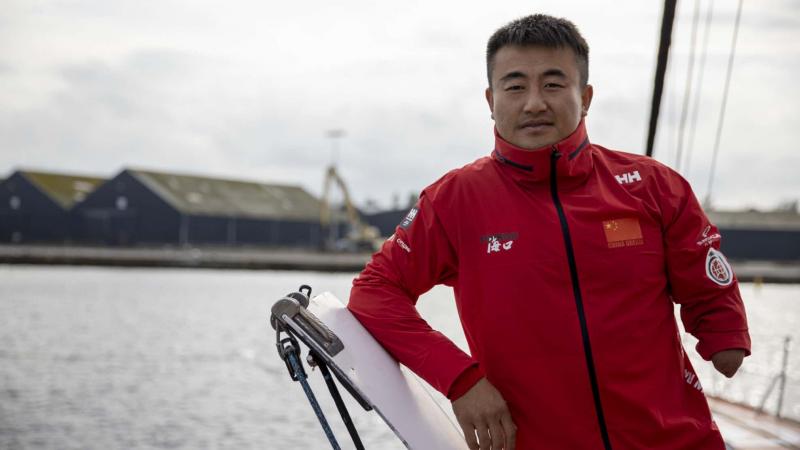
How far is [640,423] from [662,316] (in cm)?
26

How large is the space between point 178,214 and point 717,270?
6989 centimetres

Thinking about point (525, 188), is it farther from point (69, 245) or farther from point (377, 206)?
point (377, 206)

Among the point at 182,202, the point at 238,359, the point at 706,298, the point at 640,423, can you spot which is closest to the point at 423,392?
the point at 640,423

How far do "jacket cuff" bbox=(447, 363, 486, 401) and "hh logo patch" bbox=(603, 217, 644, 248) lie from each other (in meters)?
0.45

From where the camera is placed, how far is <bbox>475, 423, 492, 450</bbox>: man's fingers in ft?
6.64

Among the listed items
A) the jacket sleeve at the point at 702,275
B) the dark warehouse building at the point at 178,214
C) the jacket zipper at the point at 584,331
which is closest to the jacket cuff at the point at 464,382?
the jacket zipper at the point at 584,331

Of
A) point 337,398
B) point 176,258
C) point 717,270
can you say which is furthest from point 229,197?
point 717,270

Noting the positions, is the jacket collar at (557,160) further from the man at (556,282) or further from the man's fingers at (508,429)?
the man's fingers at (508,429)

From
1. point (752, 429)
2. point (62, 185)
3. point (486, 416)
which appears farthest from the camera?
point (62, 185)

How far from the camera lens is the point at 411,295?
7.34ft

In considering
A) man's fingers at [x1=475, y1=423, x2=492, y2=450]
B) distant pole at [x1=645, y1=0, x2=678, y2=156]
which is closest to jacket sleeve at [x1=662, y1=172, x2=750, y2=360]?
man's fingers at [x1=475, y1=423, x2=492, y2=450]

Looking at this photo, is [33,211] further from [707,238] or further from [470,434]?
[707,238]

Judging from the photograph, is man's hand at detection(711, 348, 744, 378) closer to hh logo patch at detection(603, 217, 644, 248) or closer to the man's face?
hh logo patch at detection(603, 217, 644, 248)

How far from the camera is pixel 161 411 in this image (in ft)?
60.8
